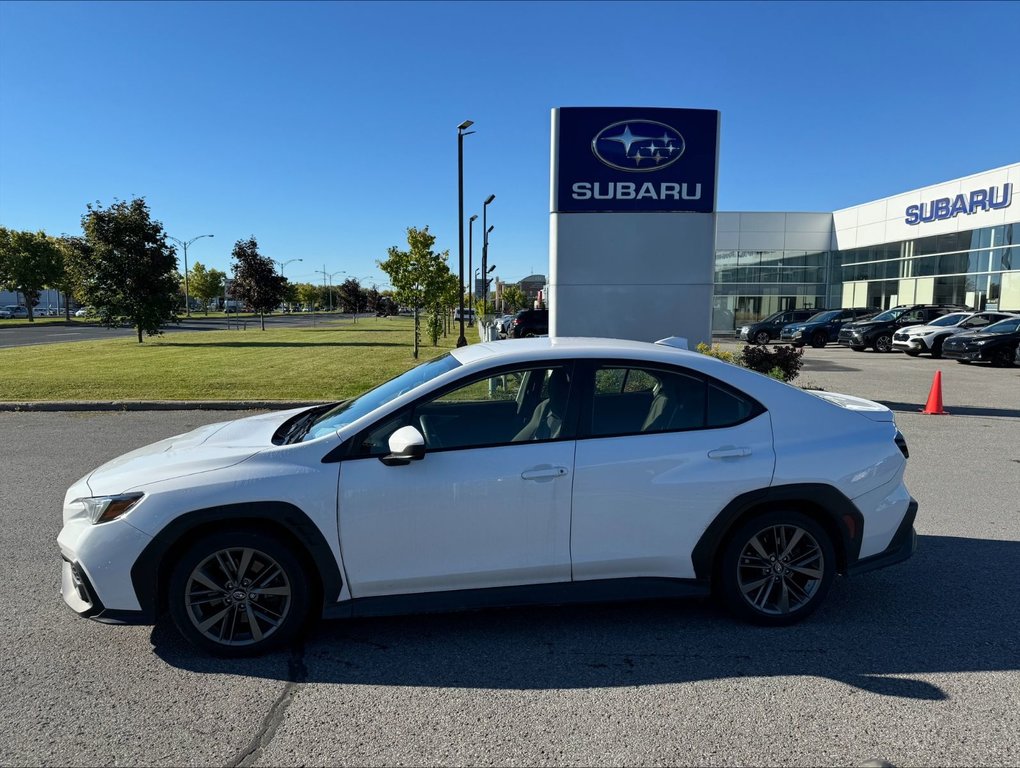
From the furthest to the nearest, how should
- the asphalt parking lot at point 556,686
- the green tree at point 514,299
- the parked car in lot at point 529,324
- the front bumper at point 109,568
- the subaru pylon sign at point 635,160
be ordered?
1. the green tree at point 514,299
2. the parked car in lot at point 529,324
3. the subaru pylon sign at point 635,160
4. the front bumper at point 109,568
5. the asphalt parking lot at point 556,686

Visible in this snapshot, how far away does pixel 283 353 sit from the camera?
2233 centimetres

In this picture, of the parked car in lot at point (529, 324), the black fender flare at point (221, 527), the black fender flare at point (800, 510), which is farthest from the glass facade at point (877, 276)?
the black fender flare at point (221, 527)

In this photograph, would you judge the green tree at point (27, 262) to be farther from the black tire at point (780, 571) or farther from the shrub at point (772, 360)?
the black tire at point (780, 571)

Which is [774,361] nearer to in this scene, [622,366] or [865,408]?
[865,408]

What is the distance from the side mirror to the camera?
324cm

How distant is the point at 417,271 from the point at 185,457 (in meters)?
20.1

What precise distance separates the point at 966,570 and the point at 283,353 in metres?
20.7

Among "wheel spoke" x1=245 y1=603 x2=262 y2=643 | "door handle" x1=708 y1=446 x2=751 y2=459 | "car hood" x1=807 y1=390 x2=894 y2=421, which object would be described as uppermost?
"car hood" x1=807 y1=390 x2=894 y2=421

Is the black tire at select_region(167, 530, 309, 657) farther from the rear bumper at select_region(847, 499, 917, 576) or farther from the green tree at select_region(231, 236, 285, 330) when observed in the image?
the green tree at select_region(231, 236, 285, 330)

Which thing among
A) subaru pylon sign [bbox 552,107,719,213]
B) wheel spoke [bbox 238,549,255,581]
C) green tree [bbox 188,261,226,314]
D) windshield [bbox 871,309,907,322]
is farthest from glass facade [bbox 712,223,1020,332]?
green tree [bbox 188,261,226,314]

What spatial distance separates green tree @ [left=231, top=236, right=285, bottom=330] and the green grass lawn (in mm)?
20879

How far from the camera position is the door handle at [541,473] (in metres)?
3.40

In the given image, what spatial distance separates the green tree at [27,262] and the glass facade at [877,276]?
182ft

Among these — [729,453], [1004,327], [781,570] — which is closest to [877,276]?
[1004,327]
